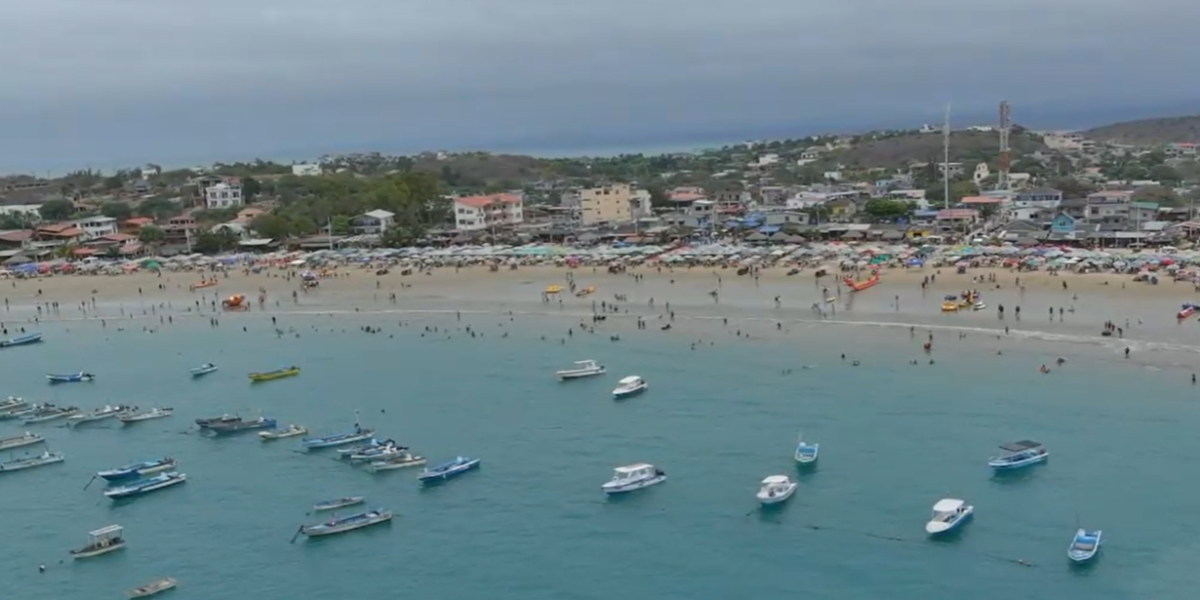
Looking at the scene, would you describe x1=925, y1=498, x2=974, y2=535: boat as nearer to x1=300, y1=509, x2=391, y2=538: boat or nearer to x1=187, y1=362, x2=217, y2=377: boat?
x1=300, y1=509, x2=391, y2=538: boat

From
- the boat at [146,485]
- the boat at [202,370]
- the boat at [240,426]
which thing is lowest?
the boat at [146,485]

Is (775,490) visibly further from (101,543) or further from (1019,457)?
(101,543)

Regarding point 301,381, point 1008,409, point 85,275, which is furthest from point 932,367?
point 85,275

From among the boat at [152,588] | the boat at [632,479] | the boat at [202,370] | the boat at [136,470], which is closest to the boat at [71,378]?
the boat at [202,370]

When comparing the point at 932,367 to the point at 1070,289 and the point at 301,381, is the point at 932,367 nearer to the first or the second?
the point at 1070,289

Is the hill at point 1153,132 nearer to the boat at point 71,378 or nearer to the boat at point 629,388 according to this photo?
the boat at point 629,388

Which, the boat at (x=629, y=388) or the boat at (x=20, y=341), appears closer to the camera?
the boat at (x=629, y=388)

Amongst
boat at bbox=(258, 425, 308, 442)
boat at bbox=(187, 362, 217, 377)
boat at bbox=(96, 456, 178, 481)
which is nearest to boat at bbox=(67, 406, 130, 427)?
boat at bbox=(187, 362, 217, 377)

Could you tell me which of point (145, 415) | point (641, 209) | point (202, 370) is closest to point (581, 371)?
point (145, 415)
